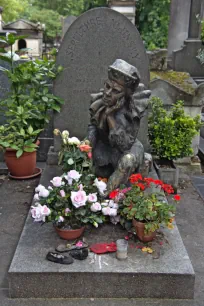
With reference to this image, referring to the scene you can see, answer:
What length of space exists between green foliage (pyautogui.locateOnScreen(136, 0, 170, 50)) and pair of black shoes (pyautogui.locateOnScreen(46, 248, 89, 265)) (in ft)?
56.2

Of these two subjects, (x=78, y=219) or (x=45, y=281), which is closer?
(x=45, y=281)

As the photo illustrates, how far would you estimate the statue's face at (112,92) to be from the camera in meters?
3.61

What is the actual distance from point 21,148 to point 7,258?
2.03 metres

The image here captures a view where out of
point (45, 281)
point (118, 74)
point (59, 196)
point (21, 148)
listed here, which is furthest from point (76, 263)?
point (21, 148)

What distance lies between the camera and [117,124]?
3857 millimetres

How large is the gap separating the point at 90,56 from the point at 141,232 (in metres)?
2.65

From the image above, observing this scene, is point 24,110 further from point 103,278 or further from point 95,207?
point 103,278

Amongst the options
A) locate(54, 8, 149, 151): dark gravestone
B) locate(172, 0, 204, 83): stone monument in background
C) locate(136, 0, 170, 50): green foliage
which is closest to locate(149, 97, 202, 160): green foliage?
locate(54, 8, 149, 151): dark gravestone

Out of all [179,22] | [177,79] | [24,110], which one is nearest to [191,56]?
[179,22]

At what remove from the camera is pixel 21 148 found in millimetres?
5488

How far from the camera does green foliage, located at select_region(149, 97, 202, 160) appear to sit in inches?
207

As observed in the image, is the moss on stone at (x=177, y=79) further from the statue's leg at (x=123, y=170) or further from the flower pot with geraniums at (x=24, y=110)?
the statue's leg at (x=123, y=170)

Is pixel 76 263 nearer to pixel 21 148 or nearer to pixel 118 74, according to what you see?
pixel 118 74

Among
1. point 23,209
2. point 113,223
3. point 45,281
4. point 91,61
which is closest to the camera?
point 45,281
